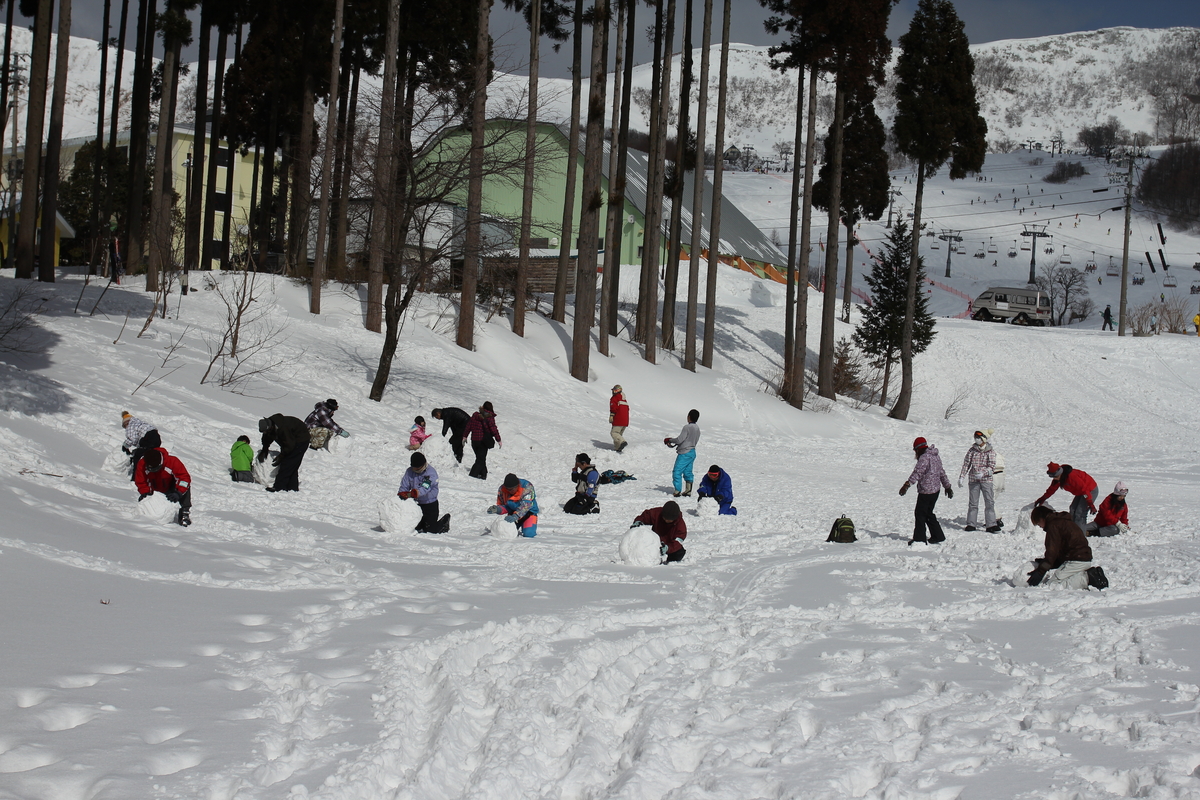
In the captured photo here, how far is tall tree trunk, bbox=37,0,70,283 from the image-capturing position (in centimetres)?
2098

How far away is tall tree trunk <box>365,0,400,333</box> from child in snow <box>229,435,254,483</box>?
768 cm

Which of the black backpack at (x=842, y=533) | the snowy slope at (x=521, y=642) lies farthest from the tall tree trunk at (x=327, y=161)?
the black backpack at (x=842, y=533)

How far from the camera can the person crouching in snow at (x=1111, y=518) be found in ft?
41.0

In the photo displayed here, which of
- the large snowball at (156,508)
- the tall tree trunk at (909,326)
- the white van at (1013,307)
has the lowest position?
the large snowball at (156,508)

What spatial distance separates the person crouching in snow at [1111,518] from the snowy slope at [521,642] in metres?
0.38

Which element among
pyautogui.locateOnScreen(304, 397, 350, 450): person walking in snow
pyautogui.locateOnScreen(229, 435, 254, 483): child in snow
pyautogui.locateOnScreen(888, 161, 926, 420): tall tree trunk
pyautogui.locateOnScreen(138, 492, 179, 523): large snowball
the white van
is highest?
the white van

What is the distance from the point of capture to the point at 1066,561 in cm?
890

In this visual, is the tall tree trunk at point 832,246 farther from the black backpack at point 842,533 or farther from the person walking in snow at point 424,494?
the person walking in snow at point 424,494

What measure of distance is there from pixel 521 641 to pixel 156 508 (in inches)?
206

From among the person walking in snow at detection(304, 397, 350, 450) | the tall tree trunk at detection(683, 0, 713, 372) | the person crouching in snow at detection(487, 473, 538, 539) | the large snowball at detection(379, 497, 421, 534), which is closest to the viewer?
the large snowball at detection(379, 497, 421, 534)

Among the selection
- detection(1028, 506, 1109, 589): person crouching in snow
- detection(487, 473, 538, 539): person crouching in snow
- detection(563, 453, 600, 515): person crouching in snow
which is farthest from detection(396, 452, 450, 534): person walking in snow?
detection(1028, 506, 1109, 589): person crouching in snow

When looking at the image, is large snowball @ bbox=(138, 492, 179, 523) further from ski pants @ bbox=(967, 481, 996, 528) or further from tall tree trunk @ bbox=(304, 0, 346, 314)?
tall tree trunk @ bbox=(304, 0, 346, 314)

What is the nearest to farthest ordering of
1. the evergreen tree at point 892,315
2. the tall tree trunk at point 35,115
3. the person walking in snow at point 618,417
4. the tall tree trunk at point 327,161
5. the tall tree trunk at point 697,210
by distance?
the person walking in snow at point 618,417
the tall tree trunk at point 35,115
the tall tree trunk at point 327,161
the tall tree trunk at point 697,210
the evergreen tree at point 892,315

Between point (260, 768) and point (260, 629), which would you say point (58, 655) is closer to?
point (260, 629)
